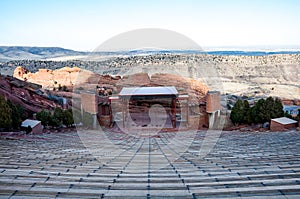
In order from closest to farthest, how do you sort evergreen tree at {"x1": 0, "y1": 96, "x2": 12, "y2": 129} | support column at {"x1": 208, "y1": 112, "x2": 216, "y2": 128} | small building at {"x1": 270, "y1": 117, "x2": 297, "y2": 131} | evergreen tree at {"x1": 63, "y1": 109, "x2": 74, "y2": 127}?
evergreen tree at {"x1": 0, "y1": 96, "x2": 12, "y2": 129} → small building at {"x1": 270, "y1": 117, "x2": 297, "y2": 131} → evergreen tree at {"x1": 63, "y1": 109, "x2": 74, "y2": 127} → support column at {"x1": 208, "y1": 112, "x2": 216, "y2": 128}

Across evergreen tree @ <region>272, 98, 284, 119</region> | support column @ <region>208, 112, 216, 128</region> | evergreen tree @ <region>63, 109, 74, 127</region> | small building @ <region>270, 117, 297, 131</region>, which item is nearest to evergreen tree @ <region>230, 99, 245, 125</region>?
support column @ <region>208, 112, 216, 128</region>

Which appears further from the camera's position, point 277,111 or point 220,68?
point 220,68

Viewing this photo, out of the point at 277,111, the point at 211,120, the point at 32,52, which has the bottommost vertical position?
the point at 211,120

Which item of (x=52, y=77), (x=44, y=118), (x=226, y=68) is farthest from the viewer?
(x=226, y=68)

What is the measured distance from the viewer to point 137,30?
12297 millimetres

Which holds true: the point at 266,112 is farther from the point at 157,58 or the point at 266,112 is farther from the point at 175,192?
the point at 157,58

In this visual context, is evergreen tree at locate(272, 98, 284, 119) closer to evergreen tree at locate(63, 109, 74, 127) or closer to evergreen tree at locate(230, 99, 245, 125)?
evergreen tree at locate(230, 99, 245, 125)

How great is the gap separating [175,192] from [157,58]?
52.2m

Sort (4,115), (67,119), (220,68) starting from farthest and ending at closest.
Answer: (220,68) → (67,119) → (4,115)

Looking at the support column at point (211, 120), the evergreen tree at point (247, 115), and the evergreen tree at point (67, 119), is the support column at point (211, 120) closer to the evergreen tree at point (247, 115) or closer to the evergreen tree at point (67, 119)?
the evergreen tree at point (247, 115)

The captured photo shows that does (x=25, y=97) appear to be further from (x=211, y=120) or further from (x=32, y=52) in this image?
(x=32, y=52)

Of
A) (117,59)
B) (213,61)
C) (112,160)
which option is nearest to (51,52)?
(117,59)

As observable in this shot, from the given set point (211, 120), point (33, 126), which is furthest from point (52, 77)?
point (211, 120)

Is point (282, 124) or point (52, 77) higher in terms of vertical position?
point (52, 77)
